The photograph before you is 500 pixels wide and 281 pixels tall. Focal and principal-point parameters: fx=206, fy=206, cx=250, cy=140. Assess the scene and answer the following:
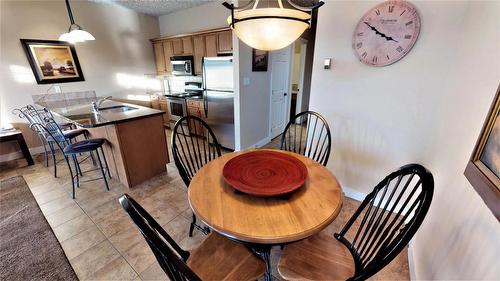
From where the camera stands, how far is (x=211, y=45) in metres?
3.79

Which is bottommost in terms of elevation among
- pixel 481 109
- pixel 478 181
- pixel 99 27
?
pixel 478 181

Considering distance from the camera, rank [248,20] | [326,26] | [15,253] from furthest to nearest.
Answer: [326,26], [15,253], [248,20]

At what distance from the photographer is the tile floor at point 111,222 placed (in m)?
1.58

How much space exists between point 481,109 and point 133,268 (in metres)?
2.44

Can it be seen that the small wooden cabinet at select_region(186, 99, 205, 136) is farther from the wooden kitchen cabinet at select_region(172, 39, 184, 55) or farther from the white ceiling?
the white ceiling

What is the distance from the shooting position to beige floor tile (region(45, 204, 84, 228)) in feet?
6.73

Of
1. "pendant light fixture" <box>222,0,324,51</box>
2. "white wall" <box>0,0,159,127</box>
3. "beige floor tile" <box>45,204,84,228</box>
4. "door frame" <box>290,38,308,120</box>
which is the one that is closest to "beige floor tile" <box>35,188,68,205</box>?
"beige floor tile" <box>45,204,84,228</box>

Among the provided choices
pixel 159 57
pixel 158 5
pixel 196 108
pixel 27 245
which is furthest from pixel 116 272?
pixel 159 57

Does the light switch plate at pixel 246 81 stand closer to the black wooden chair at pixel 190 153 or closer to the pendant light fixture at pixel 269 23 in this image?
the black wooden chair at pixel 190 153

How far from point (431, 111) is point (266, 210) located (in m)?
1.73

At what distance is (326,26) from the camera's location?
80.6 inches

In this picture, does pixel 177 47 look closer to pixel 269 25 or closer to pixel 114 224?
pixel 114 224

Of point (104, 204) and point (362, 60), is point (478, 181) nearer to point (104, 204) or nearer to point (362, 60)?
point (362, 60)

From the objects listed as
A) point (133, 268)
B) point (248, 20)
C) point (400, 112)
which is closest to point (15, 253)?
point (133, 268)
